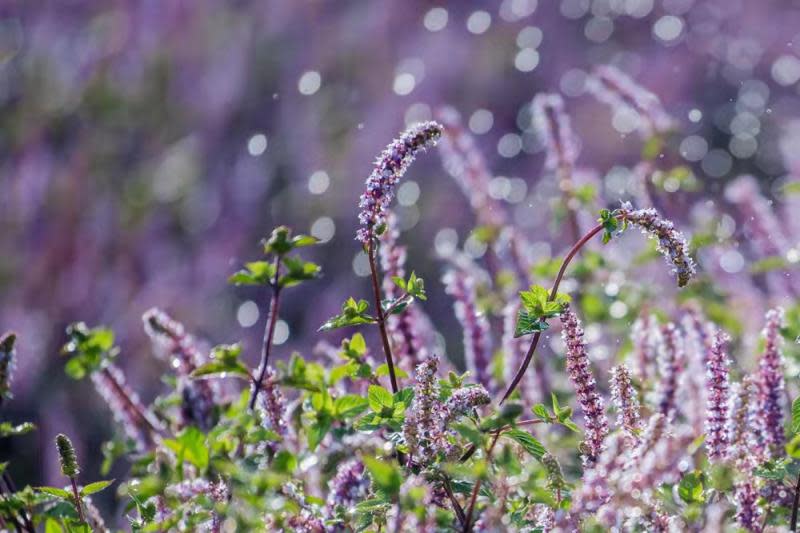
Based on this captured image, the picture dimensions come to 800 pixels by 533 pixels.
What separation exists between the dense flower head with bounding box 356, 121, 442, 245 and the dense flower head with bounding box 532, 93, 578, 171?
128cm

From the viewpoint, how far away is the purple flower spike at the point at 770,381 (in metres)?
1.48

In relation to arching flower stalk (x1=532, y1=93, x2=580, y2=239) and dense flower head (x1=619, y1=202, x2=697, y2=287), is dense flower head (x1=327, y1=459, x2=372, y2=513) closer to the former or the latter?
dense flower head (x1=619, y1=202, x2=697, y2=287)

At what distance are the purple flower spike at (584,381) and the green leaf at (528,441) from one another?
0.23 ft

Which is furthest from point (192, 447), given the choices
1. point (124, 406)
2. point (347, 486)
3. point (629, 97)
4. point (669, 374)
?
point (629, 97)

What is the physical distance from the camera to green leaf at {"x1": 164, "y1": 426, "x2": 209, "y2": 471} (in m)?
1.10

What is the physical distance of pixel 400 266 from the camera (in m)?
1.72

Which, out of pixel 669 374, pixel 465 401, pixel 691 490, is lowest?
pixel 691 490

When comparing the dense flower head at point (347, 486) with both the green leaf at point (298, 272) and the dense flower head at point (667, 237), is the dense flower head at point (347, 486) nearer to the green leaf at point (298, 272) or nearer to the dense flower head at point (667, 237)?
the green leaf at point (298, 272)

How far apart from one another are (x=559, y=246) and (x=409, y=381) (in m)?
3.21

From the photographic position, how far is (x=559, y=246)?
15.9 feet

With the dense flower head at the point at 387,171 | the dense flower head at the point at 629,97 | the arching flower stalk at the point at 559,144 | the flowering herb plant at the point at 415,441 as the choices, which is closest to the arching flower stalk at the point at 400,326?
the flowering herb plant at the point at 415,441

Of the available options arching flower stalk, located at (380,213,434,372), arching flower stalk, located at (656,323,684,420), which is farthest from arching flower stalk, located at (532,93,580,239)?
arching flower stalk, located at (380,213,434,372)

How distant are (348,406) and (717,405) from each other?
1.60 ft

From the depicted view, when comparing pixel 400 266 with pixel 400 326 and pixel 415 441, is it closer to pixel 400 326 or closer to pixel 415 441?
pixel 400 326
